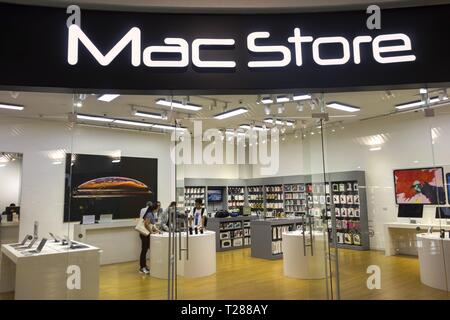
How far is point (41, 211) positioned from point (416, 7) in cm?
704

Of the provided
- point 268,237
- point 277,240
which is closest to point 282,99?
point 268,237

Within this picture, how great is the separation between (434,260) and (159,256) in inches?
169

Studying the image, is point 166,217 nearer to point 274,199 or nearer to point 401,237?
point 401,237

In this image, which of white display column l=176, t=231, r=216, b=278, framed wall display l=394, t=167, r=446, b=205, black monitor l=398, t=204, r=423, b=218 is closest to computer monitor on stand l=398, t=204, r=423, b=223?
black monitor l=398, t=204, r=423, b=218

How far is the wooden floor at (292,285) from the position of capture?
456 centimetres

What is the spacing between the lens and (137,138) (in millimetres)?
5219

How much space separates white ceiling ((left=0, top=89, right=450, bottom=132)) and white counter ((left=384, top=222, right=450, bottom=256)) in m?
2.11

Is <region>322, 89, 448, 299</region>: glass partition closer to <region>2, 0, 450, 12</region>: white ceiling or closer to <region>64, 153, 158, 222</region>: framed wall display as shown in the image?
<region>2, 0, 450, 12</region>: white ceiling

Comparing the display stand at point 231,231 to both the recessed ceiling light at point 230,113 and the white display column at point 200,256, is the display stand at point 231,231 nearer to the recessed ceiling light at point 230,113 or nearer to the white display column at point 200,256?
the white display column at point 200,256

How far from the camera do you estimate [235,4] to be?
387 centimetres

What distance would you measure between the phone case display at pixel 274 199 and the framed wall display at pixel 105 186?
6.82 metres

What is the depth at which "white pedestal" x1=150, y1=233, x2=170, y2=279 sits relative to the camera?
4.64 meters
